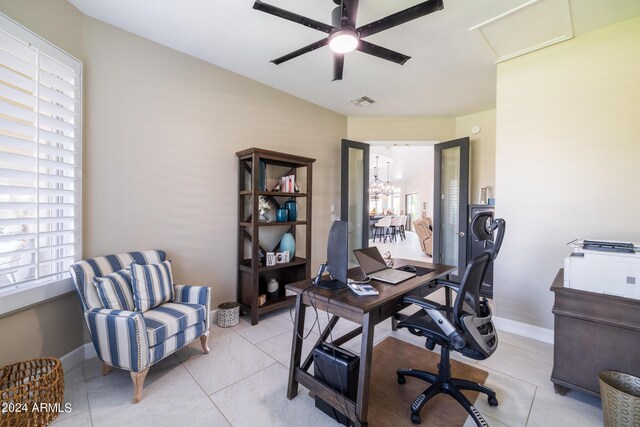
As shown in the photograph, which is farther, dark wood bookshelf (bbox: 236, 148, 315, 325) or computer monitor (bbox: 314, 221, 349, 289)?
dark wood bookshelf (bbox: 236, 148, 315, 325)

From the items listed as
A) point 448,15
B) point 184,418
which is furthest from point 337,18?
point 184,418

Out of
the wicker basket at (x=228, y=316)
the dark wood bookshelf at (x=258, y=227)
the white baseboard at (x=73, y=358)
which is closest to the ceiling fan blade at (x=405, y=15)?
the dark wood bookshelf at (x=258, y=227)

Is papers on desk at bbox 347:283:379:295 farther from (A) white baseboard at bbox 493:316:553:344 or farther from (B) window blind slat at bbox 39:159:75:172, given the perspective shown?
(B) window blind slat at bbox 39:159:75:172

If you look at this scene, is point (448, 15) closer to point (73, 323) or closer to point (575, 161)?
point (575, 161)

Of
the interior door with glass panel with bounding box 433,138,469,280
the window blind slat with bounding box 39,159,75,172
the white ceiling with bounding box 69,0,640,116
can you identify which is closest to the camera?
the window blind slat with bounding box 39,159,75,172

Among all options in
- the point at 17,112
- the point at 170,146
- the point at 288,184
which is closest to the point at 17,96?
the point at 17,112

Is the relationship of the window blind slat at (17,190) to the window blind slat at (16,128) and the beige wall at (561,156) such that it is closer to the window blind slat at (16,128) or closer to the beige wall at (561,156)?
the window blind slat at (16,128)

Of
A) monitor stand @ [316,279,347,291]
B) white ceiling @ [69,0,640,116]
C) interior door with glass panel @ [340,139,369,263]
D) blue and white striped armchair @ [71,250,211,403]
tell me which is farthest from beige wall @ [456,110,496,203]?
blue and white striped armchair @ [71,250,211,403]

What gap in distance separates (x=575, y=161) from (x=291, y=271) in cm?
323

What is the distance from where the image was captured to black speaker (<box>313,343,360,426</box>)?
1.60m

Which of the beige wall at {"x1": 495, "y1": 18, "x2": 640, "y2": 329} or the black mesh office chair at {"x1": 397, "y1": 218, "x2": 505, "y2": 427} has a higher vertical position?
the beige wall at {"x1": 495, "y1": 18, "x2": 640, "y2": 329}

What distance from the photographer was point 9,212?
1846 mm

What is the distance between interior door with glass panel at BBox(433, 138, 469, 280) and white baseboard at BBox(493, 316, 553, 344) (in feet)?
4.26

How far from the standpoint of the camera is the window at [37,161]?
5.65ft
